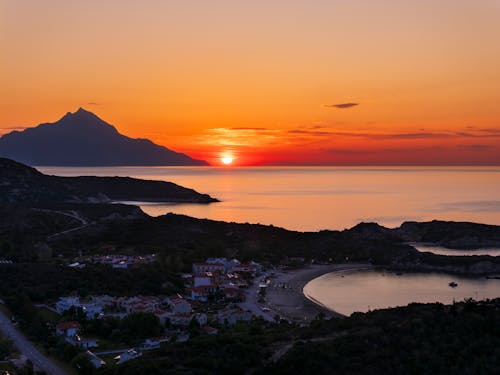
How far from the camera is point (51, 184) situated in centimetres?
9412

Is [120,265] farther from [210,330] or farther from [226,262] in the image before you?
[210,330]

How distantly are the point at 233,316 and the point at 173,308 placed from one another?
3163 mm

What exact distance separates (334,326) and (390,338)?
279cm

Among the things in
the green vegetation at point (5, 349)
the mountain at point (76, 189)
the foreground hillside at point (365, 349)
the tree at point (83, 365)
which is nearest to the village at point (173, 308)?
the tree at point (83, 365)

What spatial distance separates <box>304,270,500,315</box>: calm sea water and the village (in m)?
5.18

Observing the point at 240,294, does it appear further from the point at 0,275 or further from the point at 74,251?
the point at 74,251

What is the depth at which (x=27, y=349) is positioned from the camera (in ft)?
75.2

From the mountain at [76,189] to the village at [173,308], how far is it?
4743cm

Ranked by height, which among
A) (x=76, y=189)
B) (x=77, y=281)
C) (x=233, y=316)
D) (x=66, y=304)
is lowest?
(x=233, y=316)

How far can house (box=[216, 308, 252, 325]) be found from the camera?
28.5 meters

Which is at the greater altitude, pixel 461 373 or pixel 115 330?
pixel 461 373

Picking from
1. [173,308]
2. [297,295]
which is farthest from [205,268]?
[173,308]

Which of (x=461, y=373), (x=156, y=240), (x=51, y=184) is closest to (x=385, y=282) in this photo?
(x=156, y=240)

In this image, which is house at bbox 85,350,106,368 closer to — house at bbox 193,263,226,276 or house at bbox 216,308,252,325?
house at bbox 216,308,252,325
